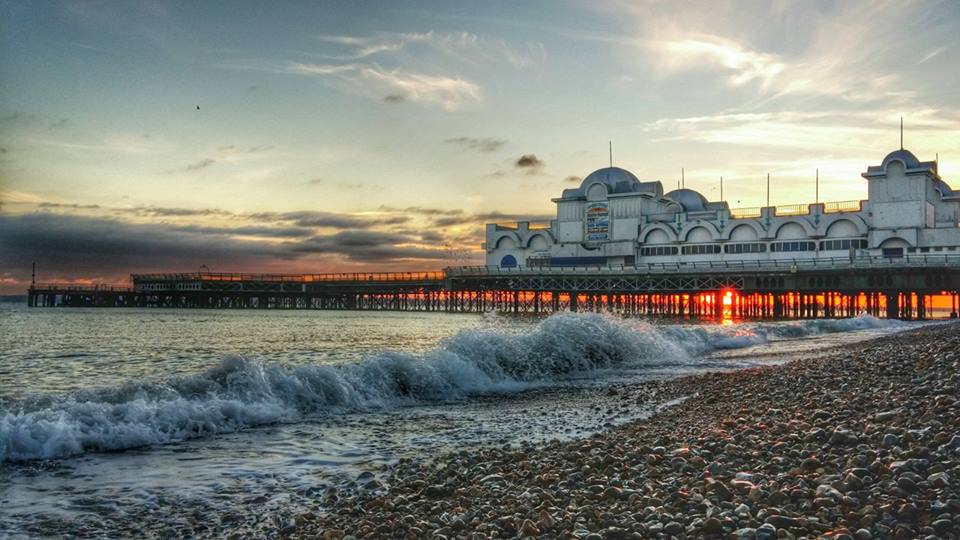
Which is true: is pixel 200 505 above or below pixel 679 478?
below

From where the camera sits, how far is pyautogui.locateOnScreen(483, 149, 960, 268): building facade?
54.0m

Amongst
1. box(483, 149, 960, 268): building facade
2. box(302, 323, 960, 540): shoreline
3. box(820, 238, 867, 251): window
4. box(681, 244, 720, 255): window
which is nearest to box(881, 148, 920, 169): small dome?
box(483, 149, 960, 268): building facade

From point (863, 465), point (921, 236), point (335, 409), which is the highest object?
point (921, 236)

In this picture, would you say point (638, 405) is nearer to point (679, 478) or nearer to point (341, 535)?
point (679, 478)

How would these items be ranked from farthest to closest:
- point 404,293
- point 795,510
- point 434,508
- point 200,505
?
point 404,293 < point 200,505 < point 434,508 < point 795,510

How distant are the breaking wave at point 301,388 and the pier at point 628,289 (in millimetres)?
34523

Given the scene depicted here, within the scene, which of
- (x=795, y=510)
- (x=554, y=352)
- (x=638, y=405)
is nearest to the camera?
(x=795, y=510)

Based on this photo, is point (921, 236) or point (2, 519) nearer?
point (2, 519)

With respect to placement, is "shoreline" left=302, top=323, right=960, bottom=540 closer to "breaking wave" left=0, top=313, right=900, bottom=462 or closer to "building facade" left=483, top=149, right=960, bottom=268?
"breaking wave" left=0, top=313, right=900, bottom=462

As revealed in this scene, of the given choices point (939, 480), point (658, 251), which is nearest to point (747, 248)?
A: point (658, 251)

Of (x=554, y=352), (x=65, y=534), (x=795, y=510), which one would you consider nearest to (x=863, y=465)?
(x=795, y=510)

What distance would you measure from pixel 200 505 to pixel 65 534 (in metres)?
1.03

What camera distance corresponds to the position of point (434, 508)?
5500mm

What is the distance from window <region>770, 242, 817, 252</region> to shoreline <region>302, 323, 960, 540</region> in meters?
55.0
